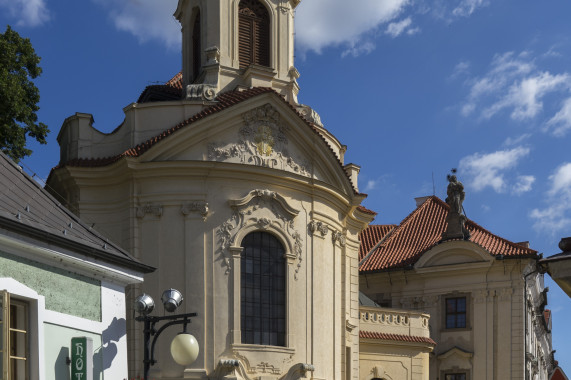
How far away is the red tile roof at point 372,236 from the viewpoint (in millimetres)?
49906

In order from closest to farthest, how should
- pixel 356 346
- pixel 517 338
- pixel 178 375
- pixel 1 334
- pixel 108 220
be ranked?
pixel 1 334 < pixel 178 375 < pixel 108 220 < pixel 356 346 < pixel 517 338

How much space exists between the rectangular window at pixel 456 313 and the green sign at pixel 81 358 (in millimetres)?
31037

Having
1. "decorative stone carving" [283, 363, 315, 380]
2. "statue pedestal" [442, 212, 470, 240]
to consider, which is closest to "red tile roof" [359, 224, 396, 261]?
"statue pedestal" [442, 212, 470, 240]

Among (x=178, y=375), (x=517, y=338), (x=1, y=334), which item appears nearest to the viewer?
(x=1, y=334)

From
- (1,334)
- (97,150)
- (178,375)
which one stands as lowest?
(178,375)

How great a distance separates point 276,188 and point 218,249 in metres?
2.76

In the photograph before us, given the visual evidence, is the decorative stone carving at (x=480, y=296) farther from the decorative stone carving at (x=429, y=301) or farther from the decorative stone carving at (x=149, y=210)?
the decorative stone carving at (x=149, y=210)

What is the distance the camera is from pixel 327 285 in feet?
117

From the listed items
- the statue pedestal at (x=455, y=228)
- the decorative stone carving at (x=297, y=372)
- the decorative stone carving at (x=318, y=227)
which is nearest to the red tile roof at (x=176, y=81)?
the decorative stone carving at (x=318, y=227)

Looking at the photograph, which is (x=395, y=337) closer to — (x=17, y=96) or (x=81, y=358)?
(x=17, y=96)

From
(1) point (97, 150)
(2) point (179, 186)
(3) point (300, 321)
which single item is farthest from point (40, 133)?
(3) point (300, 321)

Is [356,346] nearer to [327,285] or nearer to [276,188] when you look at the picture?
[327,285]

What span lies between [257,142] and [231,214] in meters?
2.45

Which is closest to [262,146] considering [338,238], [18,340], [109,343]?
[338,238]
